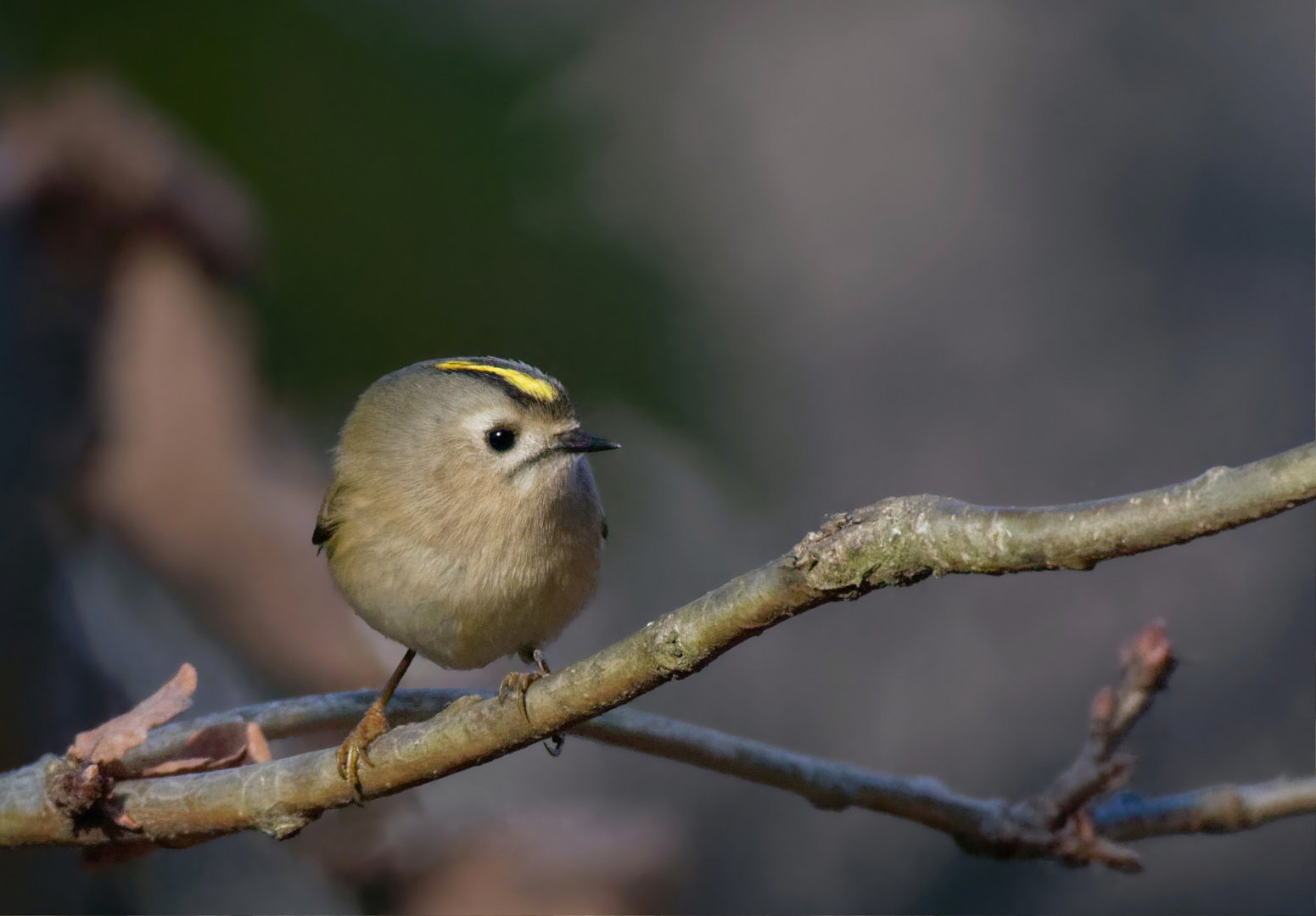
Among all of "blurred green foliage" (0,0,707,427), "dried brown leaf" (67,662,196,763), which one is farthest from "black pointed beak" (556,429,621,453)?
"blurred green foliage" (0,0,707,427)

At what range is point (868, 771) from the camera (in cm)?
82

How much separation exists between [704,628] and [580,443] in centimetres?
32

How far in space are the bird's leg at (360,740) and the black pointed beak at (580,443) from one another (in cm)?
23

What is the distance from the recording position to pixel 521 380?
0.74m

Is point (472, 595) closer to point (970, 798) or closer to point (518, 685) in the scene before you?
point (518, 685)

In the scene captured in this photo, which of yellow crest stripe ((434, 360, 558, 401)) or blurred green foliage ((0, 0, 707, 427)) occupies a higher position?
blurred green foliage ((0, 0, 707, 427))

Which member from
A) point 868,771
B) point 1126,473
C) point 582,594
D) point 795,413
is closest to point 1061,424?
point 1126,473

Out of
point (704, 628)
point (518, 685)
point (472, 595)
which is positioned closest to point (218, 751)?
point (472, 595)

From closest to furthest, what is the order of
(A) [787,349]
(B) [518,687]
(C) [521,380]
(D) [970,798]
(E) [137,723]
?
(B) [518,687] → (E) [137,723] → (C) [521,380] → (D) [970,798] → (A) [787,349]

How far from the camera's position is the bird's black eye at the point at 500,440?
0.74 metres

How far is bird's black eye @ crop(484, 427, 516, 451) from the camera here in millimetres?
741

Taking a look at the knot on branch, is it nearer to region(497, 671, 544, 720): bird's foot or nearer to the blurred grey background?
region(497, 671, 544, 720): bird's foot

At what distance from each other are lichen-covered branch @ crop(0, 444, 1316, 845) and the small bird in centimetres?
9

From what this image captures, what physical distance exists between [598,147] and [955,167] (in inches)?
20.5
